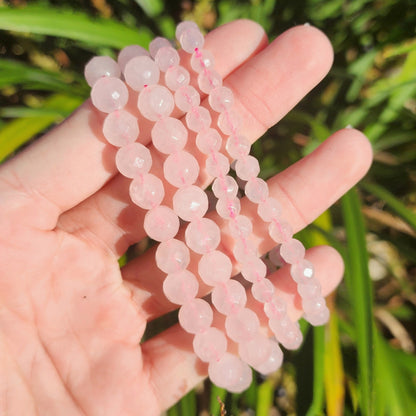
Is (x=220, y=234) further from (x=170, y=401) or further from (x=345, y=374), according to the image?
(x=345, y=374)

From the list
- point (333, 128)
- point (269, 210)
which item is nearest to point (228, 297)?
point (269, 210)

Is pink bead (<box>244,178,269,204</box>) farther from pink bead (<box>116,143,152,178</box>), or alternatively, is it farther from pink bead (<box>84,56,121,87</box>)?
pink bead (<box>84,56,121,87</box>)

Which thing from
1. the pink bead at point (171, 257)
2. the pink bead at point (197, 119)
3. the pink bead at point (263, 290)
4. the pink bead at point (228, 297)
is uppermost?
the pink bead at point (197, 119)

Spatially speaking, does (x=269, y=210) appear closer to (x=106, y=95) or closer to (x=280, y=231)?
(x=280, y=231)

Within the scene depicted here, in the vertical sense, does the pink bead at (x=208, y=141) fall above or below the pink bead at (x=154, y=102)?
below

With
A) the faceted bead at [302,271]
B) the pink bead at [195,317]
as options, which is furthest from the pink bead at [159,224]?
the faceted bead at [302,271]

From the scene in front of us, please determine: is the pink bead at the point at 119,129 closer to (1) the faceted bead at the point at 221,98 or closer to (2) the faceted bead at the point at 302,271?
(1) the faceted bead at the point at 221,98
